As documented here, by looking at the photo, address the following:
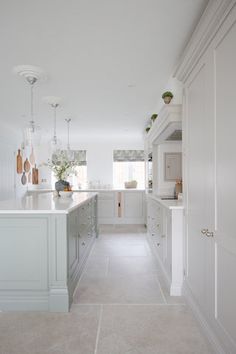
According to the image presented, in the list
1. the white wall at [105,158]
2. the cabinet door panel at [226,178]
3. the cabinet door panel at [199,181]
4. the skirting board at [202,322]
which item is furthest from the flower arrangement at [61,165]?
the white wall at [105,158]

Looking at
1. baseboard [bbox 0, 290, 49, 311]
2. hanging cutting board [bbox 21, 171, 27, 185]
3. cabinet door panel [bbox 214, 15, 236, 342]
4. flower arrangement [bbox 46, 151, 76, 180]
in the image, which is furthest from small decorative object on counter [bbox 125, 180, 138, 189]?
Answer: cabinet door panel [bbox 214, 15, 236, 342]

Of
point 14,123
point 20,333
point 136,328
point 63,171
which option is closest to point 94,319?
point 136,328

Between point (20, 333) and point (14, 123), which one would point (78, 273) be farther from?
point (14, 123)

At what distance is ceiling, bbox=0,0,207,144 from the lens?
196cm

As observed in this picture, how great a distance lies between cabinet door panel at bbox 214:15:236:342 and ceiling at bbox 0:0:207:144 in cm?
68

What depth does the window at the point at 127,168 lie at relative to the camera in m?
7.64

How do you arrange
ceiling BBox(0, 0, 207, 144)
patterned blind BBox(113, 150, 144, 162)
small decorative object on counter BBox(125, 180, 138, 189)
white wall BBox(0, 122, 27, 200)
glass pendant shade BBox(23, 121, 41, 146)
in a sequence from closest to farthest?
ceiling BBox(0, 0, 207, 144) < glass pendant shade BBox(23, 121, 41, 146) < white wall BBox(0, 122, 27, 200) < small decorative object on counter BBox(125, 180, 138, 189) < patterned blind BBox(113, 150, 144, 162)

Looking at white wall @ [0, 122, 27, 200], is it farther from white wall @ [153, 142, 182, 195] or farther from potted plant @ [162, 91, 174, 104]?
potted plant @ [162, 91, 174, 104]

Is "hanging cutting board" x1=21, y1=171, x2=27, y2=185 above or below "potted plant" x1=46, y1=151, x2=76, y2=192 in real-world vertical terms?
below

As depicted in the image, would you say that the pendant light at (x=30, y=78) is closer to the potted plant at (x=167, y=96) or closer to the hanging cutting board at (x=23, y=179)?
the potted plant at (x=167, y=96)

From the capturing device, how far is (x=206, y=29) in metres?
1.71

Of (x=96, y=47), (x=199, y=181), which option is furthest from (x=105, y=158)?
(x=199, y=181)

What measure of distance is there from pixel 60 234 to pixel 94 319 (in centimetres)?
76

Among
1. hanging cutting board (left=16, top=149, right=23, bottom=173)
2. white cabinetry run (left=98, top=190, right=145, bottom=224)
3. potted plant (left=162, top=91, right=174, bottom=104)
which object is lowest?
white cabinetry run (left=98, top=190, right=145, bottom=224)
